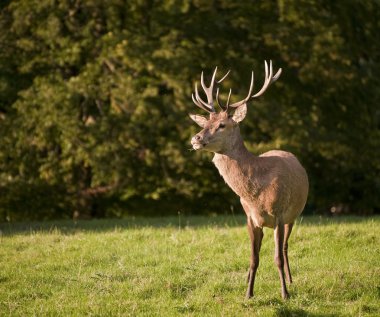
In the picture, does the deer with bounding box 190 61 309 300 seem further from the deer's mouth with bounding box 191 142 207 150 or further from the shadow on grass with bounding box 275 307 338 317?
the shadow on grass with bounding box 275 307 338 317

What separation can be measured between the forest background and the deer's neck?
787 cm

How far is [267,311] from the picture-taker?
23.1 feet

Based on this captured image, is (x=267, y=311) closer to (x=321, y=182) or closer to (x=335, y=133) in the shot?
(x=335, y=133)

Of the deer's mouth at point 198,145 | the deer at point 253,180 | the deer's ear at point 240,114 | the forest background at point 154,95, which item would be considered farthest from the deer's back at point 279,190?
the forest background at point 154,95

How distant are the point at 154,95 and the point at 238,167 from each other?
28.4 ft

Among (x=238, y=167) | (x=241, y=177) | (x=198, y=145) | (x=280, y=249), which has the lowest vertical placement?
(x=280, y=249)

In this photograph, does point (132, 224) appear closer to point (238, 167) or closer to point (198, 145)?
point (238, 167)

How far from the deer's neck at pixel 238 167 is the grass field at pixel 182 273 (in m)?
1.15

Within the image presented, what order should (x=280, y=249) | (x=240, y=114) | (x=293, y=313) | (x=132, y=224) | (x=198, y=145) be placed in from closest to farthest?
(x=293, y=313) → (x=198, y=145) → (x=280, y=249) → (x=240, y=114) → (x=132, y=224)

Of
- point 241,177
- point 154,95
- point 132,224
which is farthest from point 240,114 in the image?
point 154,95

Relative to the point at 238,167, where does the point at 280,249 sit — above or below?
below

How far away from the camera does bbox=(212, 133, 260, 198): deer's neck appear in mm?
7613

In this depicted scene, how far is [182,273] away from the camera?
8.76 meters

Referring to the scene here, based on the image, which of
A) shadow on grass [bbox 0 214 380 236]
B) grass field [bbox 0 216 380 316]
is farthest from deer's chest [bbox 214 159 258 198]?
shadow on grass [bbox 0 214 380 236]
